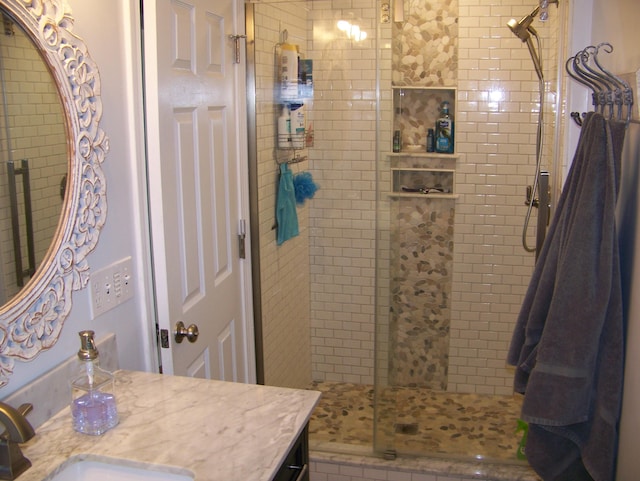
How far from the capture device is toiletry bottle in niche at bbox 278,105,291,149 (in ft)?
9.99

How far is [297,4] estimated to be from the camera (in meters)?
3.05

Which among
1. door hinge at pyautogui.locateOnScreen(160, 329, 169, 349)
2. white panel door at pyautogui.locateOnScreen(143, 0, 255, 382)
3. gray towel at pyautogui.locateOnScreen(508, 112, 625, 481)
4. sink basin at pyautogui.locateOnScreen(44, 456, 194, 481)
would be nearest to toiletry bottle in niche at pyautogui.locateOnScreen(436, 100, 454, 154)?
white panel door at pyautogui.locateOnScreen(143, 0, 255, 382)

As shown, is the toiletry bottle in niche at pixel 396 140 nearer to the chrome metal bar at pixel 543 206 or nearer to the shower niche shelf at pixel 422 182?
the shower niche shelf at pixel 422 182

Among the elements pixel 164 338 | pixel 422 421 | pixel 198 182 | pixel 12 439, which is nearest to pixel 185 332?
pixel 164 338

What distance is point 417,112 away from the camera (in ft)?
11.4

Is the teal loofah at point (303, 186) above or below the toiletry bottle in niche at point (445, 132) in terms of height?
below

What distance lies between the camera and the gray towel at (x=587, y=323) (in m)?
1.80

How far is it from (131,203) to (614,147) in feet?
→ 4.63

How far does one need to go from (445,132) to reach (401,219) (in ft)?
1.74

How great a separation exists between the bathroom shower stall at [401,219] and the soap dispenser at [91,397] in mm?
1439

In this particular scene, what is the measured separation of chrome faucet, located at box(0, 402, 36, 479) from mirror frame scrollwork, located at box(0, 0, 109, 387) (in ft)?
0.63

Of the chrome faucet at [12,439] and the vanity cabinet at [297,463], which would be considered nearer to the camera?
the chrome faucet at [12,439]

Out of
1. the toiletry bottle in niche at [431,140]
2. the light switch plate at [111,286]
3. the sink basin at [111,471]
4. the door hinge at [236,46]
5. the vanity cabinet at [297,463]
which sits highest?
the door hinge at [236,46]

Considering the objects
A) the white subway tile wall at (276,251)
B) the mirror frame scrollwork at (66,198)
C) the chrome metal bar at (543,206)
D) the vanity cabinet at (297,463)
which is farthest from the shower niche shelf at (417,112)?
the vanity cabinet at (297,463)
